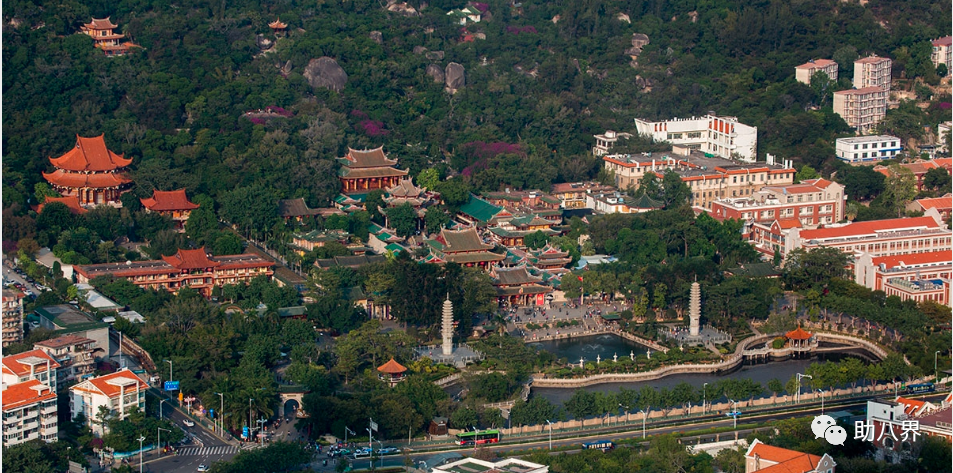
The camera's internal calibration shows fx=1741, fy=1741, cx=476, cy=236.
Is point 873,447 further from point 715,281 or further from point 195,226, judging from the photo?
point 195,226

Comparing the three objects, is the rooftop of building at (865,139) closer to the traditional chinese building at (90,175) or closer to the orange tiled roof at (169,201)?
the orange tiled roof at (169,201)

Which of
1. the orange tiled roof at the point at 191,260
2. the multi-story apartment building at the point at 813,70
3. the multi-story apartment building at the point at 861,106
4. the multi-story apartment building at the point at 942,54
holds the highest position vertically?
the multi-story apartment building at the point at 942,54

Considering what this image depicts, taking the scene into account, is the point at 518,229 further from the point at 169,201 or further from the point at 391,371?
the point at 391,371

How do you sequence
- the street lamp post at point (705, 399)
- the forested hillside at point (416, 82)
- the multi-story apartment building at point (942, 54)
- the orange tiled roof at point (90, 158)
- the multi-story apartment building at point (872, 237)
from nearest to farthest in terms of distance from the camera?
the street lamp post at point (705, 399) → the multi-story apartment building at point (872, 237) → the orange tiled roof at point (90, 158) → the forested hillside at point (416, 82) → the multi-story apartment building at point (942, 54)

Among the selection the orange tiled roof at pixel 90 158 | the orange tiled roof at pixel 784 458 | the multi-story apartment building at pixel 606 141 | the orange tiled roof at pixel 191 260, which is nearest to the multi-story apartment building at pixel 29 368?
the orange tiled roof at pixel 191 260

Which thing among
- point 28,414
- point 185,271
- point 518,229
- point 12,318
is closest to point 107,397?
point 28,414

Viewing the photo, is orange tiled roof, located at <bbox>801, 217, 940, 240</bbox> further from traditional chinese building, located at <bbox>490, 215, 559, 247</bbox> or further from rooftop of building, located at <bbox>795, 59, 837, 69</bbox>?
rooftop of building, located at <bbox>795, 59, 837, 69</bbox>

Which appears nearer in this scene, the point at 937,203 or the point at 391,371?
the point at 391,371

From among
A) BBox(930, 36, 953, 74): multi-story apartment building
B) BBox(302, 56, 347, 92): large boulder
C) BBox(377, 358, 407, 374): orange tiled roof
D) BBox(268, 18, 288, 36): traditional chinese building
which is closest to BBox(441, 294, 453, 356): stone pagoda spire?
BBox(377, 358, 407, 374): orange tiled roof
